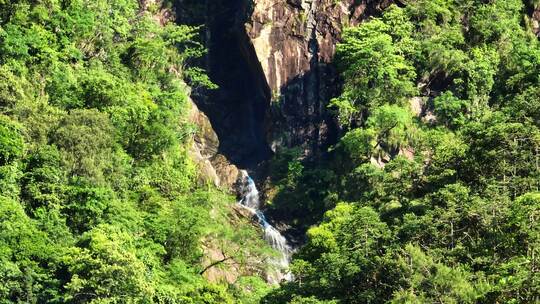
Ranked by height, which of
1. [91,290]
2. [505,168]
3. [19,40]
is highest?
[19,40]

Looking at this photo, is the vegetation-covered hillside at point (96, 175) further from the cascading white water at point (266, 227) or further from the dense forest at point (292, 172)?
the cascading white water at point (266, 227)

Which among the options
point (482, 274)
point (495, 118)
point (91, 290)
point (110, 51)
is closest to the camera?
point (482, 274)

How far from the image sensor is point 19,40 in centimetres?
5022

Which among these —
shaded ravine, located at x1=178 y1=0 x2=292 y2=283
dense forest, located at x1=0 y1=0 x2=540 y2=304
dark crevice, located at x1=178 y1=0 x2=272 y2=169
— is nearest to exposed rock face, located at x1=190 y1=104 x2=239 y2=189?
shaded ravine, located at x1=178 y1=0 x2=292 y2=283

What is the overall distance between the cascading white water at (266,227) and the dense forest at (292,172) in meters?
1.39

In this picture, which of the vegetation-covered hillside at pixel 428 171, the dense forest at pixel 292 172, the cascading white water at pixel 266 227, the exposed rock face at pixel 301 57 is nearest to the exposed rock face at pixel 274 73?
the exposed rock face at pixel 301 57

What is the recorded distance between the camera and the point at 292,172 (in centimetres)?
6325

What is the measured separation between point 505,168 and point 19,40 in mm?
25592

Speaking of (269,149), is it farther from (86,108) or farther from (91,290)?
(91,290)

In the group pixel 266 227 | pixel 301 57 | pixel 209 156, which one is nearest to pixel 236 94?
pixel 301 57

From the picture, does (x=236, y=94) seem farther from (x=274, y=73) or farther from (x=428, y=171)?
(x=428, y=171)

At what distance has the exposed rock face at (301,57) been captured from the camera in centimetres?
6606

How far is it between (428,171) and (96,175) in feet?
51.6

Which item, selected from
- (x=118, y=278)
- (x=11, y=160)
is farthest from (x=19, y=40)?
(x=118, y=278)
